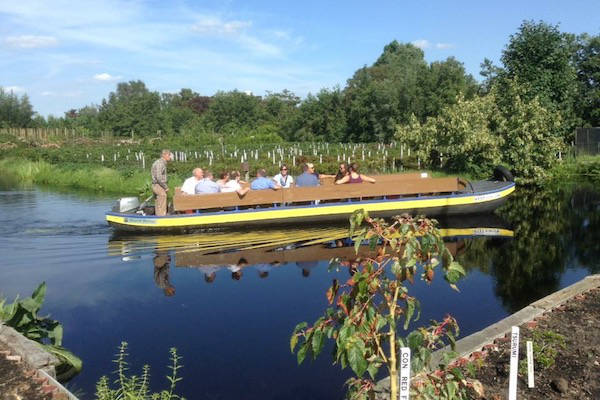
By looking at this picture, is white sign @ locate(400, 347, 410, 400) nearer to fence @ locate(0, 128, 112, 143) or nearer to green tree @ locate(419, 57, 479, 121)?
green tree @ locate(419, 57, 479, 121)

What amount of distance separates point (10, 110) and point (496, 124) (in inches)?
2336

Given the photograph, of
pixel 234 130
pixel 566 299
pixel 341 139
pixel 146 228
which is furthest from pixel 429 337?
pixel 234 130

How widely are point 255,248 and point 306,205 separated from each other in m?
2.67

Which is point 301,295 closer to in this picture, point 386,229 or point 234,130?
point 386,229

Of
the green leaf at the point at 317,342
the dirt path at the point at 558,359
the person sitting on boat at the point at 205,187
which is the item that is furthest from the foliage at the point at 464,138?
the green leaf at the point at 317,342

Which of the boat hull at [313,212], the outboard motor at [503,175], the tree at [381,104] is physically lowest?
the boat hull at [313,212]

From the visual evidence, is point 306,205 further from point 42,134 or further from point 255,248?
point 42,134

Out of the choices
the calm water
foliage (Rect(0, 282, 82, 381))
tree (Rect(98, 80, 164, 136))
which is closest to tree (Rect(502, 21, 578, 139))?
the calm water

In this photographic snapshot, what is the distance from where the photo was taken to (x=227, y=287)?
9547 millimetres

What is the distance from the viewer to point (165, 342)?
7.15 m

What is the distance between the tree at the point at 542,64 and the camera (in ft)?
96.9

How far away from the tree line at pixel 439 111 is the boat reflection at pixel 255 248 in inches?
443

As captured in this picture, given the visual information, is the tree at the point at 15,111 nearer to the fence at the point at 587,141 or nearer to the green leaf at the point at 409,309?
the fence at the point at 587,141

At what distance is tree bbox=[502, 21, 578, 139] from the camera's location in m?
29.5
